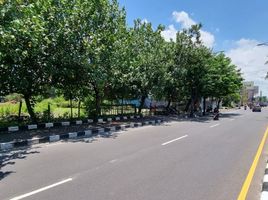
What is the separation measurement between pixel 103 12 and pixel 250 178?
13.6 m

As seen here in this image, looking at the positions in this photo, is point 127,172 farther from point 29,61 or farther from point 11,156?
point 29,61

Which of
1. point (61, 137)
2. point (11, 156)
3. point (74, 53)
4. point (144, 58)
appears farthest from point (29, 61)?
point (144, 58)

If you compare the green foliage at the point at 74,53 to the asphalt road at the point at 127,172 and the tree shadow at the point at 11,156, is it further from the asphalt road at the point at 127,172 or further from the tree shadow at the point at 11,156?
the asphalt road at the point at 127,172

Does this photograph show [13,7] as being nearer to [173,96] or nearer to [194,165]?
[194,165]

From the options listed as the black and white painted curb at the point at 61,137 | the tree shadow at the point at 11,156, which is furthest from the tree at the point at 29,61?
the tree shadow at the point at 11,156

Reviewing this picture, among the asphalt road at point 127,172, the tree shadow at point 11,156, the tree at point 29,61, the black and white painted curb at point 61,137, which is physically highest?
the tree at point 29,61

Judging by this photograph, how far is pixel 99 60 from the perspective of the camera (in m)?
17.9

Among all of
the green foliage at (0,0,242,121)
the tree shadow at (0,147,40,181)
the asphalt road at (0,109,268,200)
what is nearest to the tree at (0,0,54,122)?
the green foliage at (0,0,242,121)

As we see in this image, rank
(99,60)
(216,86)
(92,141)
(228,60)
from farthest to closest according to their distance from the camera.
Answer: (228,60) < (216,86) < (99,60) < (92,141)

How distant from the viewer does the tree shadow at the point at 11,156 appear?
26.2 feet

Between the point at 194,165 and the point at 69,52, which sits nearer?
the point at 194,165

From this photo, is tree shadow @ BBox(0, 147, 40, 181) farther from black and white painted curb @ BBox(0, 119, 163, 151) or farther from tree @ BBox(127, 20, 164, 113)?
tree @ BBox(127, 20, 164, 113)

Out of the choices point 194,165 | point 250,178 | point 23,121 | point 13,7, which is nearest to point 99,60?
point 23,121

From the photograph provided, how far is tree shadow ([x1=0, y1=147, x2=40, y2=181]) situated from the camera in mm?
8000
